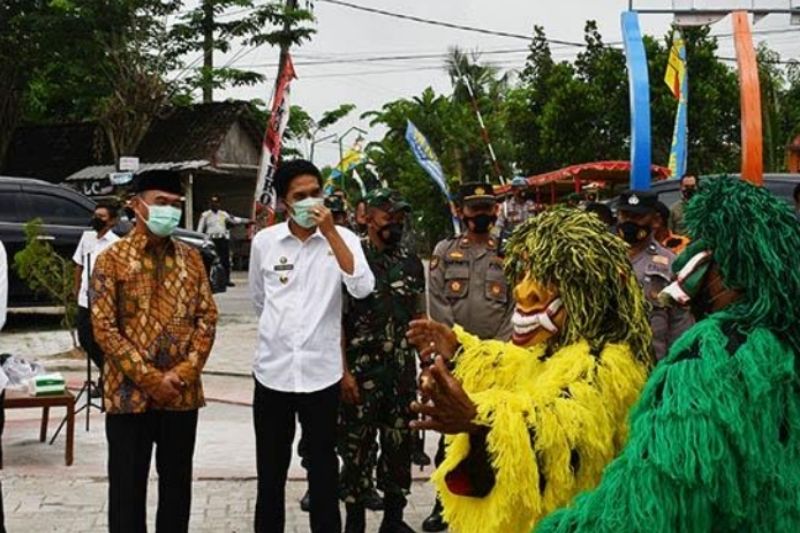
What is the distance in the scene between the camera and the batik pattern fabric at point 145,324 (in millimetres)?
4328

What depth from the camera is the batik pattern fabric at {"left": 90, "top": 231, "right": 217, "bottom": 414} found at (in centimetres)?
433

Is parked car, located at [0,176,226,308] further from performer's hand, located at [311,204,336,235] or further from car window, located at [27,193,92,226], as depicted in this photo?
performer's hand, located at [311,204,336,235]

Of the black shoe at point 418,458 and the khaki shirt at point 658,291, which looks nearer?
the khaki shirt at point 658,291

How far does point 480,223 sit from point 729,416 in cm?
367

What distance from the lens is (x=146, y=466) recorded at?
4492mm

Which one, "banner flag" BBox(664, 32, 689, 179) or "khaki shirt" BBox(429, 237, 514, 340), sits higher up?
"banner flag" BBox(664, 32, 689, 179)

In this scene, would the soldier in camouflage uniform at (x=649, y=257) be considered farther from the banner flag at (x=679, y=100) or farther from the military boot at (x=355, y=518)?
the banner flag at (x=679, y=100)

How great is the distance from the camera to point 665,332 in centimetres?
505

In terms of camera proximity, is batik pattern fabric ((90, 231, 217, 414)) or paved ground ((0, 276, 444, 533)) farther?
paved ground ((0, 276, 444, 533))

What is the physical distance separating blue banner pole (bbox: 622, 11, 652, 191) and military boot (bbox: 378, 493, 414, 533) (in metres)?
3.47

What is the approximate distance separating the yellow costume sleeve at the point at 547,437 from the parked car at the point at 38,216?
11.0 m

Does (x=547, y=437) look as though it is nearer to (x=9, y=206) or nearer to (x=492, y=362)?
(x=492, y=362)

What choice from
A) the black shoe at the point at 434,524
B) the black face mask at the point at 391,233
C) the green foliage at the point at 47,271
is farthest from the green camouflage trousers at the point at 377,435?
the green foliage at the point at 47,271

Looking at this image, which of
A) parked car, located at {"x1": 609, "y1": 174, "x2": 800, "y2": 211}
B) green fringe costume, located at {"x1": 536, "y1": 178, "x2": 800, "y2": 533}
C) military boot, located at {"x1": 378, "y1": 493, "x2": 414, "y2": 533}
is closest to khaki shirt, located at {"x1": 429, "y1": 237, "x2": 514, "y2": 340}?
military boot, located at {"x1": 378, "y1": 493, "x2": 414, "y2": 533}
